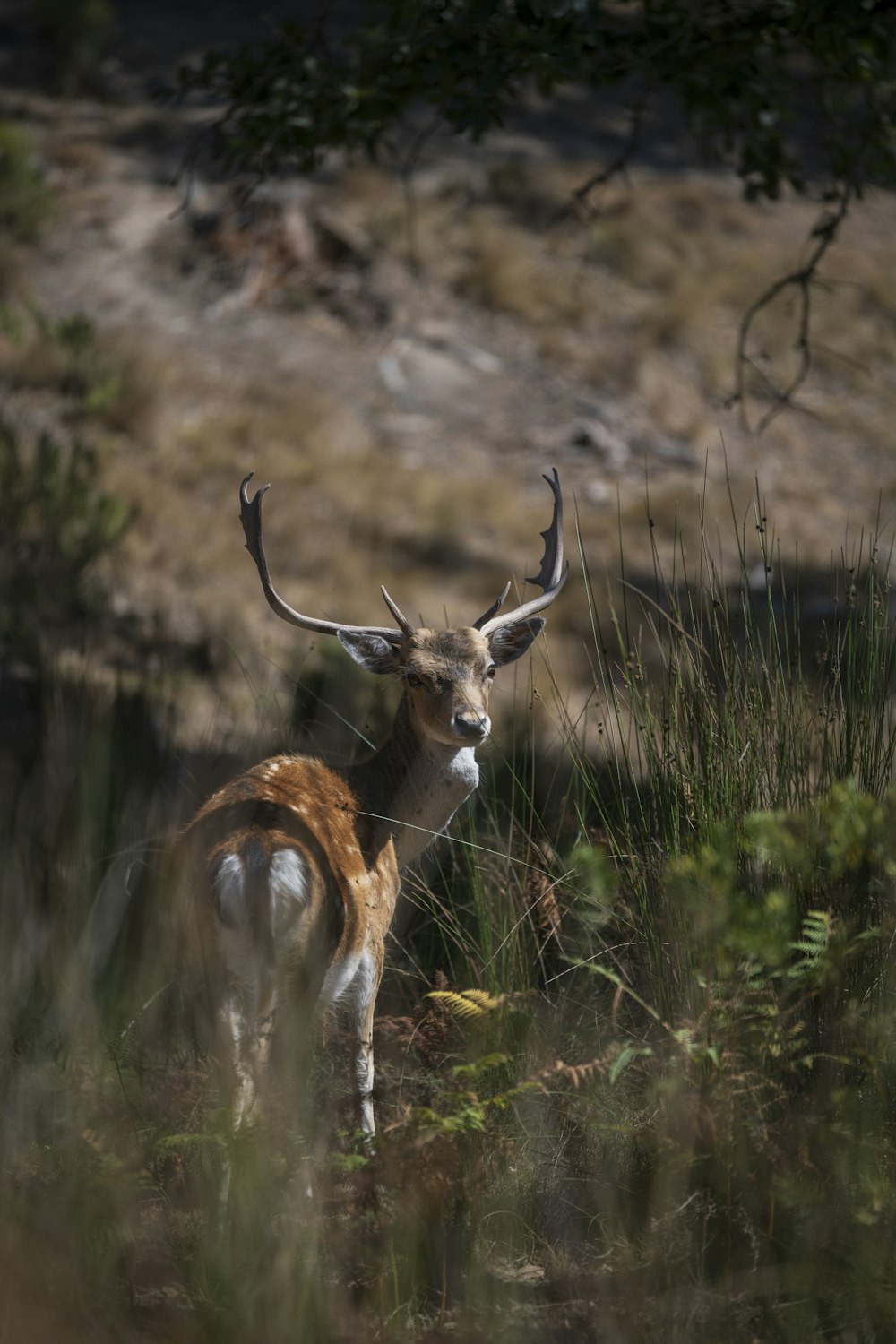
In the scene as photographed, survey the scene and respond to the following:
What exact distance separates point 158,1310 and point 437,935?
1939 millimetres

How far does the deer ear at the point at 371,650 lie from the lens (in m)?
4.29

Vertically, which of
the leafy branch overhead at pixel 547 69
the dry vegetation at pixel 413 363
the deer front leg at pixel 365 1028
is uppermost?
the leafy branch overhead at pixel 547 69

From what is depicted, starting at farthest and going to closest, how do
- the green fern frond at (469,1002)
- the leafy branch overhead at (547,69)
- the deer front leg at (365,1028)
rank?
the leafy branch overhead at (547,69)
the deer front leg at (365,1028)
the green fern frond at (469,1002)

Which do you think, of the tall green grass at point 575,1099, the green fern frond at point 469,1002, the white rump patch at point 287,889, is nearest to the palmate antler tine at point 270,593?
the tall green grass at point 575,1099

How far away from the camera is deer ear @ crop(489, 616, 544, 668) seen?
4539mm

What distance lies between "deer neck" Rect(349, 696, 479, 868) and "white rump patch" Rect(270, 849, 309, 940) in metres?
0.56

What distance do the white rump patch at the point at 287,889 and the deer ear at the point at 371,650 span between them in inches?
31.3

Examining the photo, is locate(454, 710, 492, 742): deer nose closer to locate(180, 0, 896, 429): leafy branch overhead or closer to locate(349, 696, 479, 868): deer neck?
locate(349, 696, 479, 868): deer neck

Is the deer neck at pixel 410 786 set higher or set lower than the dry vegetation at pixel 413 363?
higher

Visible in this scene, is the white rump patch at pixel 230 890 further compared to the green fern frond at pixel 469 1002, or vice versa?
the white rump patch at pixel 230 890

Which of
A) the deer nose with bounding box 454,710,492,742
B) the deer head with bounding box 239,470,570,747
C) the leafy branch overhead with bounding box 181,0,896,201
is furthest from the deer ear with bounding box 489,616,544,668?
the leafy branch overhead with bounding box 181,0,896,201

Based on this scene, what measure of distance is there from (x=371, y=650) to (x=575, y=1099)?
1513mm

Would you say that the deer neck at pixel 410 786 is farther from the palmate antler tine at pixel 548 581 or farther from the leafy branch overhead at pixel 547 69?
the leafy branch overhead at pixel 547 69

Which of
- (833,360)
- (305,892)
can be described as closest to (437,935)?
(305,892)
